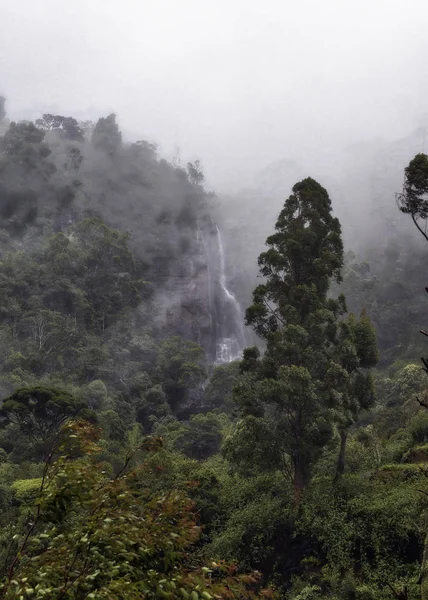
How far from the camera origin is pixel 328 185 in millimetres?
118312

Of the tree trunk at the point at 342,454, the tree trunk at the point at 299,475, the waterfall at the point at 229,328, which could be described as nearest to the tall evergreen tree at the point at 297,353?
the tree trunk at the point at 299,475

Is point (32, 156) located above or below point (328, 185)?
below

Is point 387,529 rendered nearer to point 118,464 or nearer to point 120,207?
point 118,464

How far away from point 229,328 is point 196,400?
18372 mm

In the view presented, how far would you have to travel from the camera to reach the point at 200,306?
210ft

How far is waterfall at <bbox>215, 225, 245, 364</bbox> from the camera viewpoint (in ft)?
197

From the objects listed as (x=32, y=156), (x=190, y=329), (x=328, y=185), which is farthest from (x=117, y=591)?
(x=328, y=185)

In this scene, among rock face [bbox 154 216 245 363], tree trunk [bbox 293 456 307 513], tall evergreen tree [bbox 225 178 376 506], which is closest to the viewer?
tall evergreen tree [bbox 225 178 376 506]

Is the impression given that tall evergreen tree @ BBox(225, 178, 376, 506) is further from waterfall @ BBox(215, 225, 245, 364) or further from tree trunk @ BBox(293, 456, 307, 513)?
waterfall @ BBox(215, 225, 245, 364)

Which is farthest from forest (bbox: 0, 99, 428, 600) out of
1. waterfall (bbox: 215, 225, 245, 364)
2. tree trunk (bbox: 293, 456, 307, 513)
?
waterfall (bbox: 215, 225, 245, 364)

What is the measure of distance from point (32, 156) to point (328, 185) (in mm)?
71356

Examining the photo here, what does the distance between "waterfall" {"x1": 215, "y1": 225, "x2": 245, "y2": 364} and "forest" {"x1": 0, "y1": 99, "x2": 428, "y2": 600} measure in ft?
0.88

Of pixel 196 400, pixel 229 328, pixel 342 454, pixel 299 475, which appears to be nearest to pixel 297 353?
pixel 342 454

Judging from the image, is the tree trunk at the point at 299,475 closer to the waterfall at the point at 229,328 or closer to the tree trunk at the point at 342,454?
the tree trunk at the point at 342,454
